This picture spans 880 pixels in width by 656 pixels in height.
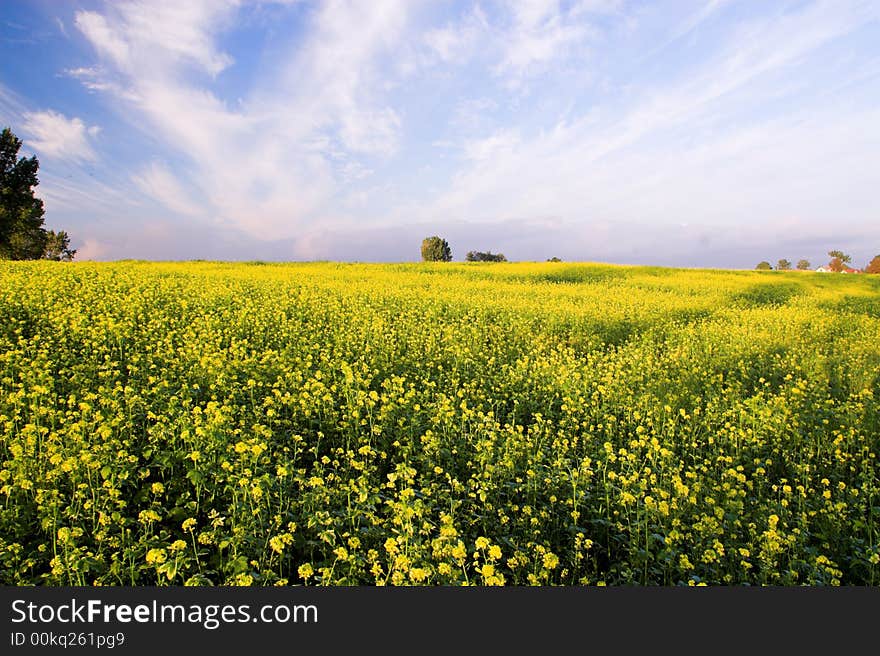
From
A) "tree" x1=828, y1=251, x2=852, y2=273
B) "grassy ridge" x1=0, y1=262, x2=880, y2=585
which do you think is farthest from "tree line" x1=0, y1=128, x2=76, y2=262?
"tree" x1=828, y1=251, x2=852, y2=273

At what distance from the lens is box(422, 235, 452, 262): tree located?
9075 centimetres

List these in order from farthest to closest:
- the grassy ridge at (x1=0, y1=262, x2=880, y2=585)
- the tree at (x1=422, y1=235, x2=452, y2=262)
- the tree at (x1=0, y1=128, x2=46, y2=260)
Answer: the tree at (x1=422, y1=235, x2=452, y2=262) → the tree at (x1=0, y1=128, x2=46, y2=260) → the grassy ridge at (x1=0, y1=262, x2=880, y2=585)

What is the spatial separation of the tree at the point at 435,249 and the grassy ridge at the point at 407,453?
260 ft

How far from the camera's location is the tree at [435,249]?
9075 cm

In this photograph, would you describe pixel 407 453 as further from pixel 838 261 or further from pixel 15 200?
pixel 838 261

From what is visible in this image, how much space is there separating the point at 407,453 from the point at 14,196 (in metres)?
51.3

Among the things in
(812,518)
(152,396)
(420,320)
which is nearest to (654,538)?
(812,518)

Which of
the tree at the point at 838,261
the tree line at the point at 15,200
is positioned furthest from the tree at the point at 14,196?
the tree at the point at 838,261

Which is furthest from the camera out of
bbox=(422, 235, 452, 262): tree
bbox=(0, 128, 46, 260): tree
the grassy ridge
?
bbox=(422, 235, 452, 262): tree

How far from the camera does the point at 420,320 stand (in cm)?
1284

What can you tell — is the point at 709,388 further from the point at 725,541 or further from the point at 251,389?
the point at 251,389

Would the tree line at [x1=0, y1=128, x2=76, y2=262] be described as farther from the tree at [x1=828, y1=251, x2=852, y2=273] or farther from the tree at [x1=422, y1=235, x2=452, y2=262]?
the tree at [x1=828, y1=251, x2=852, y2=273]

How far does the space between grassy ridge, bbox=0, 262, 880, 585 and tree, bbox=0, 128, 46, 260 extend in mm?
37675

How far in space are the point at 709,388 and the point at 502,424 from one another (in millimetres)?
4128
